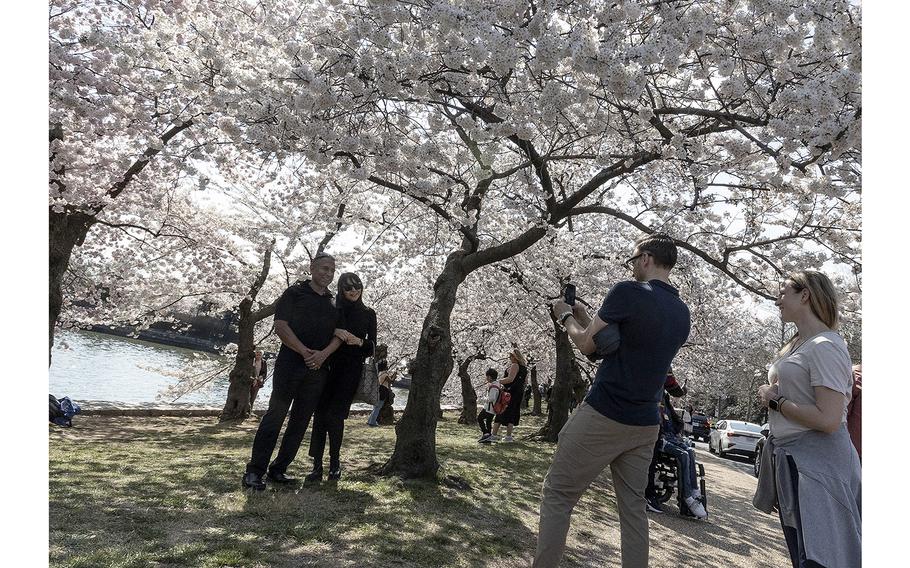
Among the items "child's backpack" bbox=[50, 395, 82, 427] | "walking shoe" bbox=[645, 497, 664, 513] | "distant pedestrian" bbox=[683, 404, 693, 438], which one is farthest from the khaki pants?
"child's backpack" bbox=[50, 395, 82, 427]

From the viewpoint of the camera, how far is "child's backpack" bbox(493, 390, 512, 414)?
471 inches

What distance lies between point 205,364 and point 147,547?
19.1 m

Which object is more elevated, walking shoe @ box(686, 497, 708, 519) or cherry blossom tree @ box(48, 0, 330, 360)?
cherry blossom tree @ box(48, 0, 330, 360)

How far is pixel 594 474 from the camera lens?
10.4ft

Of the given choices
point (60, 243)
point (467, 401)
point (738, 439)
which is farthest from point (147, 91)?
point (738, 439)

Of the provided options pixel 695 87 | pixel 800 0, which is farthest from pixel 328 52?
pixel 695 87

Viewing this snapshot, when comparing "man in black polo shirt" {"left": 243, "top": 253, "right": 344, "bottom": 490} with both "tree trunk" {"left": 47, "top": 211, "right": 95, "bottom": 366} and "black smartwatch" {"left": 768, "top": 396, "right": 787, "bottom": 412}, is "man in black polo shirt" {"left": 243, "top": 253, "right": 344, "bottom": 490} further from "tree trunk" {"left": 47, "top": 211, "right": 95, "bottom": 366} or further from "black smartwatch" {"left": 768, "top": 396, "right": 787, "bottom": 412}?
"tree trunk" {"left": 47, "top": 211, "right": 95, "bottom": 366}

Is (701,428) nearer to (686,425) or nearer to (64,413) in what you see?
(686,425)

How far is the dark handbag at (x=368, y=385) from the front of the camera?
5.64 metres

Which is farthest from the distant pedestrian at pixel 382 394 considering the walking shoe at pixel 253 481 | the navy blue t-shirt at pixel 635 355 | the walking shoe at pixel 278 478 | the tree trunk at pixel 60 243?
the navy blue t-shirt at pixel 635 355

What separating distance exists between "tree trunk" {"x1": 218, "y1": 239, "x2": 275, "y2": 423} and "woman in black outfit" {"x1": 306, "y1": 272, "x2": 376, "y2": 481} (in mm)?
9105

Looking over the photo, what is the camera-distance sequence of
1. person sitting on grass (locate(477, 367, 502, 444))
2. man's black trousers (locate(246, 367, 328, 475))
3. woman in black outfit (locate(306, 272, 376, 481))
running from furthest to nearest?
person sitting on grass (locate(477, 367, 502, 444)) < woman in black outfit (locate(306, 272, 376, 481)) < man's black trousers (locate(246, 367, 328, 475))

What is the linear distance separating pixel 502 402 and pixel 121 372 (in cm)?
2663

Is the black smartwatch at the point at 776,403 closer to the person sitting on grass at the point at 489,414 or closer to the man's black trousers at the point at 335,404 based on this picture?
the man's black trousers at the point at 335,404
